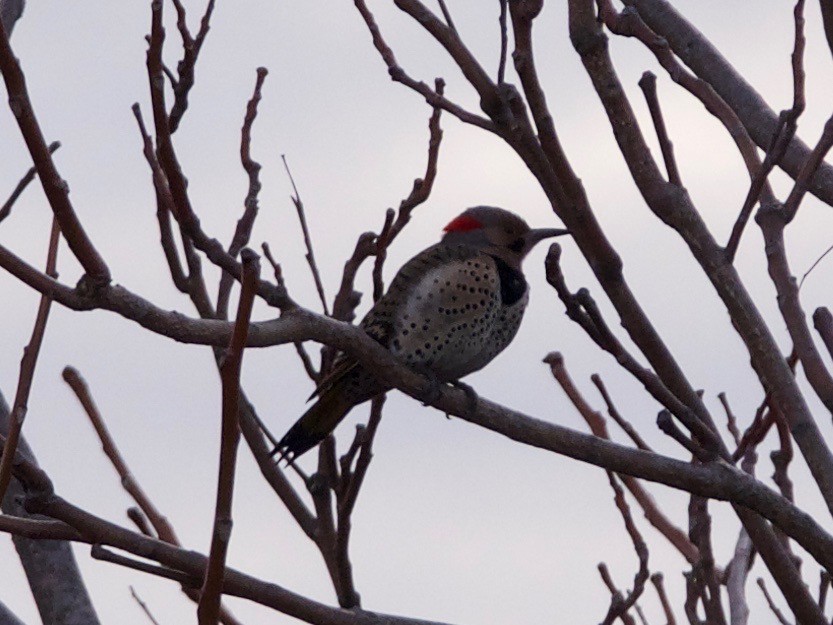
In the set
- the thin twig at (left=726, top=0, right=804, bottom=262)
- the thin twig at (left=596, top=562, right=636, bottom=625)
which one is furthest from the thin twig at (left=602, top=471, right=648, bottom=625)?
the thin twig at (left=726, top=0, right=804, bottom=262)

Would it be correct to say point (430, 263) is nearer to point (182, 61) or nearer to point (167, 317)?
point (182, 61)

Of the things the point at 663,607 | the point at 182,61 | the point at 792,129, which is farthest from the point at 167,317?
the point at 663,607

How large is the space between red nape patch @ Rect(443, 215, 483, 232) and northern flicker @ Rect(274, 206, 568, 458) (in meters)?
0.32

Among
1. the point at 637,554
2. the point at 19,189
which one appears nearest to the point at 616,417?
the point at 637,554

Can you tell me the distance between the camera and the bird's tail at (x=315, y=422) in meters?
4.08

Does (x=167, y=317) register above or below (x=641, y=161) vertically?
below

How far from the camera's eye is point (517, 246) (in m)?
5.43

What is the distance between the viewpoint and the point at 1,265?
2.20 m

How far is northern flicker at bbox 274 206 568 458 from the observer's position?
171 inches

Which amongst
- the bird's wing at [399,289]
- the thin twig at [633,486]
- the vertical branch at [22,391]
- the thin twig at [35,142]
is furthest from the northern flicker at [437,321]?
the thin twig at [35,142]

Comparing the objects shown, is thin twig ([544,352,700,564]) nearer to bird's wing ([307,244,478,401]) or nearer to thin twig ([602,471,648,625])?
thin twig ([602,471,648,625])

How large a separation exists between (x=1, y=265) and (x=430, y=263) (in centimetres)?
272

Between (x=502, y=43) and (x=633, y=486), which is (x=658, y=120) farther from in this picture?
(x=633, y=486)

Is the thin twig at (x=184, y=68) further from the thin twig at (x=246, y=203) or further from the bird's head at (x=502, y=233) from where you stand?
the bird's head at (x=502, y=233)
